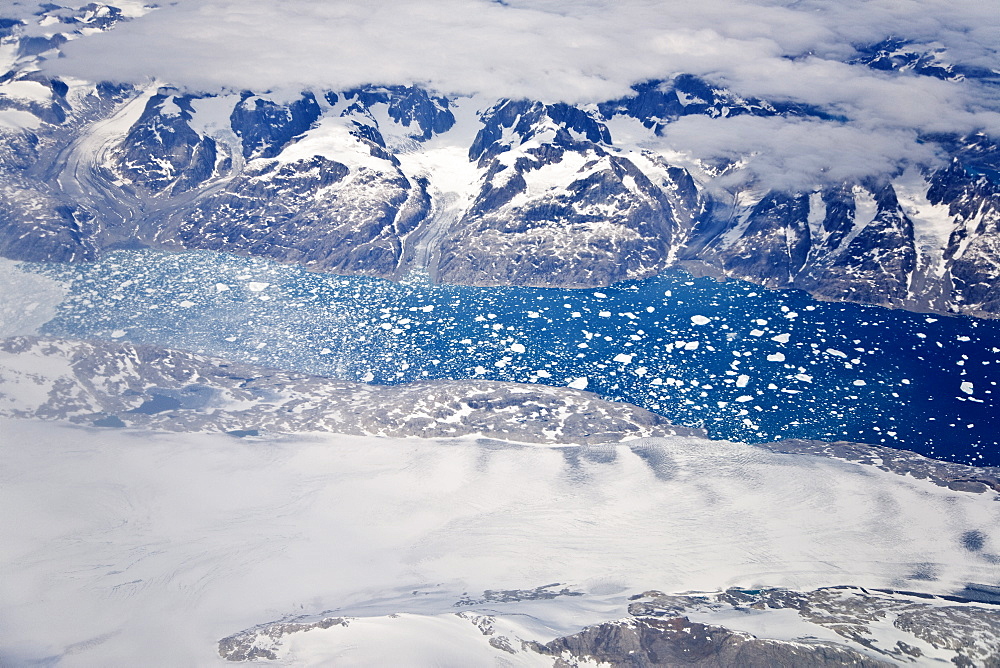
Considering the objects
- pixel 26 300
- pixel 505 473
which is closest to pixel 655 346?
pixel 505 473

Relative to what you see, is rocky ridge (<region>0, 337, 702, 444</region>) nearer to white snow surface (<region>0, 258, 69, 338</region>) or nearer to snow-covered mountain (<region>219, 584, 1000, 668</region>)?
white snow surface (<region>0, 258, 69, 338</region>)

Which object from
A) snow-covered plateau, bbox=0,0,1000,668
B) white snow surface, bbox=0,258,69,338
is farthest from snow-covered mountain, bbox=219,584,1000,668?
white snow surface, bbox=0,258,69,338

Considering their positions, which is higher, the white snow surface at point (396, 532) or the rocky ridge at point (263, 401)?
the rocky ridge at point (263, 401)

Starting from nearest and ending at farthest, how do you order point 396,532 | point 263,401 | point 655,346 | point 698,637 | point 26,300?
point 698,637 < point 396,532 < point 263,401 < point 655,346 < point 26,300

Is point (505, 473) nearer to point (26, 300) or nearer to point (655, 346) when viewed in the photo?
point (655, 346)

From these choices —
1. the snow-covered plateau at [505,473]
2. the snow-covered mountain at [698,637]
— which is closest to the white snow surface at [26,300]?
the snow-covered plateau at [505,473]

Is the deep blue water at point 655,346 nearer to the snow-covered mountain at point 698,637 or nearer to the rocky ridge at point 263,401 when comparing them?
the rocky ridge at point 263,401
